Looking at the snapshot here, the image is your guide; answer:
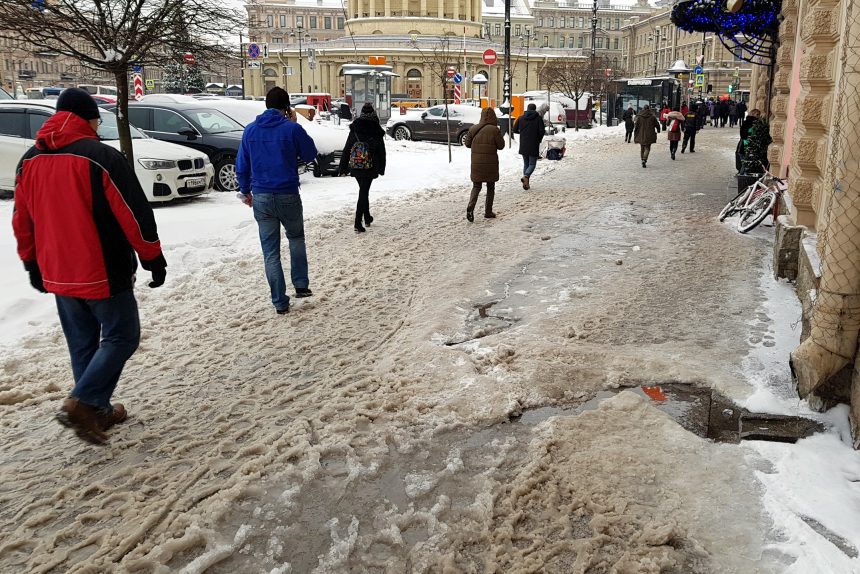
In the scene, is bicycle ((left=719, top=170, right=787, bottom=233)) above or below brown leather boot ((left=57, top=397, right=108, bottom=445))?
above

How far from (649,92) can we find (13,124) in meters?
34.9

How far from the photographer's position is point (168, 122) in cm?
1559

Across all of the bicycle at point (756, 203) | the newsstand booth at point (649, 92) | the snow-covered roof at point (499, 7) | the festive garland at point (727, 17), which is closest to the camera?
the bicycle at point (756, 203)

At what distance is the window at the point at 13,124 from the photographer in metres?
13.7

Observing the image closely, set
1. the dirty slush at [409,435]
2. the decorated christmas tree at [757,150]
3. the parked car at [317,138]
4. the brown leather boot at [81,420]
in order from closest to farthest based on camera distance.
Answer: the dirty slush at [409,435], the brown leather boot at [81,420], the decorated christmas tree at [757,150], the parked car at [317,138]

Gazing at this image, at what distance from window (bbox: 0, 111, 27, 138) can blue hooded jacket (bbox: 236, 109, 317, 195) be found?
29.1 feet

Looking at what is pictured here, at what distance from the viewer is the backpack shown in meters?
10.6

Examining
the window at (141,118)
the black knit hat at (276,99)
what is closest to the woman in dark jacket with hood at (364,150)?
the black knit hat at (276,99)

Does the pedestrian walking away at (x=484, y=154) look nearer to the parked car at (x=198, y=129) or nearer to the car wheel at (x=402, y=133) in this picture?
the parked car at (x=198, y=129)

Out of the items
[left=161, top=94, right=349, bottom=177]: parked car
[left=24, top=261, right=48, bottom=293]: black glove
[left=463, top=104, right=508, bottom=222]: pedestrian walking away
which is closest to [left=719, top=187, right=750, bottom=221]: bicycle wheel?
[left=463, top=104, right=508, bottom=222]: pedestrian walking away

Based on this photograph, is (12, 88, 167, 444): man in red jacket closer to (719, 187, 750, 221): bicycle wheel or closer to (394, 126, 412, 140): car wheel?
(719, 187, 750, 221): bicycle wheel

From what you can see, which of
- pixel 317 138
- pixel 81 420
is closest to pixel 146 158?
pixel 317 138

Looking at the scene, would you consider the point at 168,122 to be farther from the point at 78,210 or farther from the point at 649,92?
the point at 649,92

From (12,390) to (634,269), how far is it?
19.8 feet
